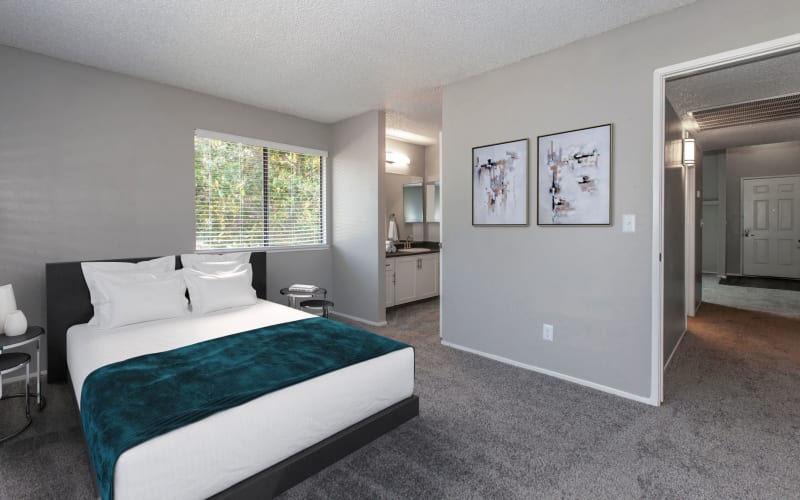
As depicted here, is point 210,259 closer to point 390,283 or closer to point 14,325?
point 14,325

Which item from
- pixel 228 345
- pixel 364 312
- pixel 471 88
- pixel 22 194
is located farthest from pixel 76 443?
pixel 471 88

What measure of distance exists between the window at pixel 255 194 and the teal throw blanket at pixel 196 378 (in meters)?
2.11

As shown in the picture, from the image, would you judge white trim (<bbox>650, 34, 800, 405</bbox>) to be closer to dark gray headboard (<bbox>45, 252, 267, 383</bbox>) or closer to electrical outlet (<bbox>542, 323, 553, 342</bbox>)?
electrical outlet (<bbox>542, 323, 553, 342</bbox>)

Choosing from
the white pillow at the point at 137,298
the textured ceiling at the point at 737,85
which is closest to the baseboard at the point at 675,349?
the textured ceiling at the point at 737,85

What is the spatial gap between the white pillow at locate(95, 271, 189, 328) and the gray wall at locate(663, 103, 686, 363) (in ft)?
13.4

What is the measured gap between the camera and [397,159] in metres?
6.58

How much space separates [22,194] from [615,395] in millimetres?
4907

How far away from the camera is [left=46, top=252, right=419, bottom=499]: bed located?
59.5 inches

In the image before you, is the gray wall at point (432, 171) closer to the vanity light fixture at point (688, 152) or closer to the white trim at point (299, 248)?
the white trim at point (299, 248)

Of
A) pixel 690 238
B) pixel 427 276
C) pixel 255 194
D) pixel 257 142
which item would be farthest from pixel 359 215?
pixel 690 238

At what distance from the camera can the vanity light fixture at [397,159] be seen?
21.1ft

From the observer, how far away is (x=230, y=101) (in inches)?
174

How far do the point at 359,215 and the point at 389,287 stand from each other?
3.85 feet

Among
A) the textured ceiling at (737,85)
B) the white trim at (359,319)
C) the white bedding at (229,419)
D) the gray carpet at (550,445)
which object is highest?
the textured ceiling at (737,85)
